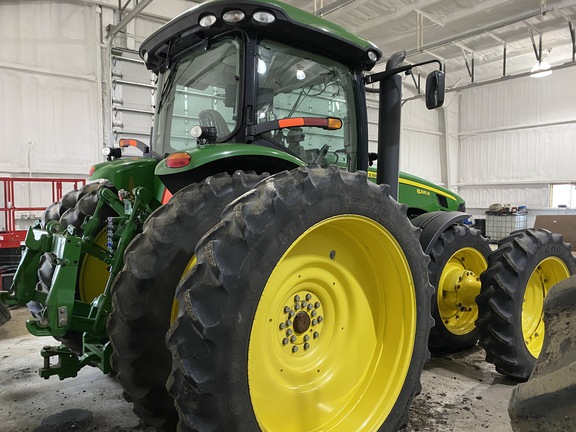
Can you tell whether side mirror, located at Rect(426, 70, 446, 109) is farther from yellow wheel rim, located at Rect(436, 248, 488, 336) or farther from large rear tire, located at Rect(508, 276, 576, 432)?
large rear tire, located at Rect(508, 276, 576, 432)

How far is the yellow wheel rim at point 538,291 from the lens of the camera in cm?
365

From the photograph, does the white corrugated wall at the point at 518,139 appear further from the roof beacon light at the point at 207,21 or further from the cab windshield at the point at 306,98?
the roof beacon light at the point at 207,21

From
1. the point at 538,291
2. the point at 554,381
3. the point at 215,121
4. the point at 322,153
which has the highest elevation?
the point at 215,121

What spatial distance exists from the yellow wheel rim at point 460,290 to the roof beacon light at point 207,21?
2620 mm

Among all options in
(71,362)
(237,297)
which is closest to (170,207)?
(237,297)

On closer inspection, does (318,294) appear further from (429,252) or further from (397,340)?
(429,252)

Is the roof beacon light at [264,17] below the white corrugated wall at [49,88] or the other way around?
below

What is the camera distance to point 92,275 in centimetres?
328

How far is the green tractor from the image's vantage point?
1.62 metres

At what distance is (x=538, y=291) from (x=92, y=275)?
3.48m

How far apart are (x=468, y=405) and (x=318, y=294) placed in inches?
59.8

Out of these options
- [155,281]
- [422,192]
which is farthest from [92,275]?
[422,192]

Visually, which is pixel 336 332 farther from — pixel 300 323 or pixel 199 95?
pixel 199 95

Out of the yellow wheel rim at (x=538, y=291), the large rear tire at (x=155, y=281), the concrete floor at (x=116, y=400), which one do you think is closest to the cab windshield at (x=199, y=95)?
the large rear tire at (x=155, y=281)
